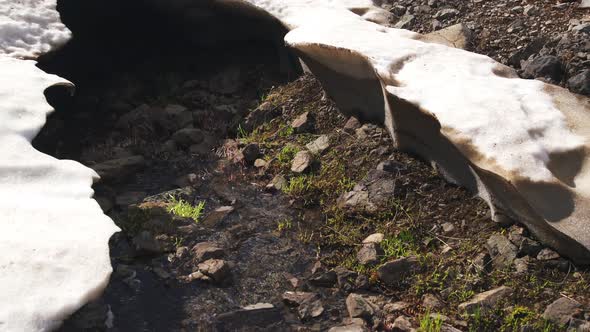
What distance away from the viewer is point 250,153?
6.68 m

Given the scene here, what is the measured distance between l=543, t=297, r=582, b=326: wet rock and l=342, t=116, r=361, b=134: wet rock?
2.57 meters

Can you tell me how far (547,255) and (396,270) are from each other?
3.26 ft

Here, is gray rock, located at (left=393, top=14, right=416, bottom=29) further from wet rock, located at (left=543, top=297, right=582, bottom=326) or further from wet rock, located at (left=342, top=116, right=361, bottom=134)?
wet rock, located at (left=543, top=297, right=582, bottom=326)

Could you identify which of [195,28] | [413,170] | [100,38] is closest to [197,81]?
[195,28]

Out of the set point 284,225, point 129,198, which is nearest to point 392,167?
point 284,225

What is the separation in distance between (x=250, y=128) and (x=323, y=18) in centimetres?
126

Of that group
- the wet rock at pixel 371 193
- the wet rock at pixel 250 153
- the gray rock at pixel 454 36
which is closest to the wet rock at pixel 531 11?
the gray rock at pixel 454 36

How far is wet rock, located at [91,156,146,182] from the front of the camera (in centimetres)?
637

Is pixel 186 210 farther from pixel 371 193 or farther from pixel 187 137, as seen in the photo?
pixel 371 193

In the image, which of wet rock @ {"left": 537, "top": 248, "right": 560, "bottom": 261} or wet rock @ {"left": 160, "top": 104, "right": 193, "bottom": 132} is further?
wet rock @ {"left": 160, "top": 104, "right": 193, "bottom": 132}

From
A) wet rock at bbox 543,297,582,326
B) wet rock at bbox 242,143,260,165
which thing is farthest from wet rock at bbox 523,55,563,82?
wet rock at bbox 242,143,260,165

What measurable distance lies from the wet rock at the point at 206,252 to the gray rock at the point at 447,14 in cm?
363

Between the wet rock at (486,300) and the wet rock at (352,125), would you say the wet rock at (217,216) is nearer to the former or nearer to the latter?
the wet rock at (352,125)

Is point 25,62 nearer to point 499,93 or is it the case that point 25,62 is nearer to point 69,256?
point 69,256
